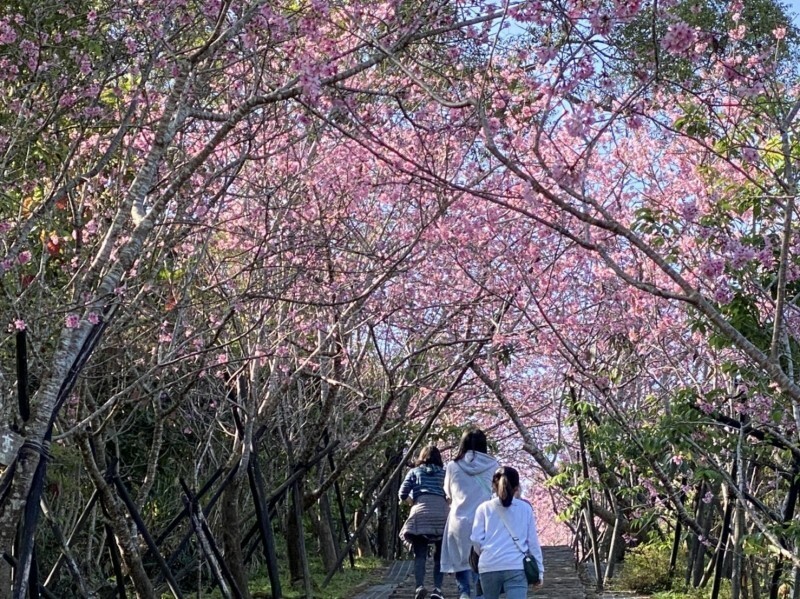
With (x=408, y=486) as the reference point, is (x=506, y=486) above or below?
below

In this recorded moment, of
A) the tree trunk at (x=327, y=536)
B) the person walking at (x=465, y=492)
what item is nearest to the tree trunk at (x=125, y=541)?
the person walking at (x=465, y=492)

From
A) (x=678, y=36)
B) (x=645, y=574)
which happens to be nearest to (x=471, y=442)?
(x=645, y=574)

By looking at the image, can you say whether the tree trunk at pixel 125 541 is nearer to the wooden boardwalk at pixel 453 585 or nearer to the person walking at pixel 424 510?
the person walking at pixel 424 510

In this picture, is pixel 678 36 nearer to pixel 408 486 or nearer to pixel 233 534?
pixel 408 486

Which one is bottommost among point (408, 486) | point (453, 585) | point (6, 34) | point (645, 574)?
point (453, 585)

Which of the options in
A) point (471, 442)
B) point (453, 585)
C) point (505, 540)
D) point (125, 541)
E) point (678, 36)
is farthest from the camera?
point (453, 585)

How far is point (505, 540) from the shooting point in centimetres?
746

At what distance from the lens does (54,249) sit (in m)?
8.66

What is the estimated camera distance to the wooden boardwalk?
40.8 ft

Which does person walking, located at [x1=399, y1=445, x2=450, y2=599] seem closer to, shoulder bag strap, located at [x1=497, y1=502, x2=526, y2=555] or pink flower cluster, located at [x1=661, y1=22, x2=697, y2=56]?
shoulder bag strap, located at [x1=497, y1=502, x2=526, y2=555]

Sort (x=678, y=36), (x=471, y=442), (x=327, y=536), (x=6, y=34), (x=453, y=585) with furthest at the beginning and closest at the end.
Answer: (x=327, y=536)
(x=453, y=585)
(x=471, y=442)
(x=6, y=34)
(x=678, y=36)

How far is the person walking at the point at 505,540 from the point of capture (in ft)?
24.3

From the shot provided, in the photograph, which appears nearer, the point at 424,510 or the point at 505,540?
the point at 505,540

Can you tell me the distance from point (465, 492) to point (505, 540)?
2174mm
